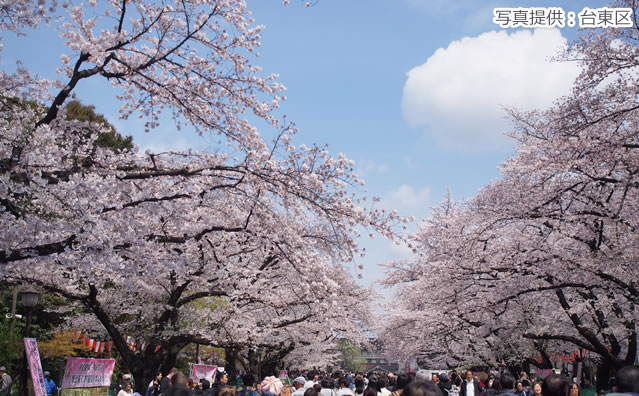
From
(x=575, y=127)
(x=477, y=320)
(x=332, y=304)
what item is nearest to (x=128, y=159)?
(x=332, y=304)

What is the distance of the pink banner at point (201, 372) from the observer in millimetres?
19087

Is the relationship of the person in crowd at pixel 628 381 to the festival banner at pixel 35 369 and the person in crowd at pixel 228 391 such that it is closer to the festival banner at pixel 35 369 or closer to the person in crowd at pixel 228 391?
the person in crowd at pixel 228 391

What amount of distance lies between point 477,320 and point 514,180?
9447 mm

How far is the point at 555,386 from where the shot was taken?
432 cm

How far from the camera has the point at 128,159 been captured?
10.6m

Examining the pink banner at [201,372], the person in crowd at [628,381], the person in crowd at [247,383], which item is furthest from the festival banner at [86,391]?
the person in crowd at [628,381]

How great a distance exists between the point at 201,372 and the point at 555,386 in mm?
17116

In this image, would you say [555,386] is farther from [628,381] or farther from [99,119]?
[99,119]

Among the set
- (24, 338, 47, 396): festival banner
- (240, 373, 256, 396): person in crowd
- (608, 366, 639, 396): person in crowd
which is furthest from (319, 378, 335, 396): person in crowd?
(24, 338, 47, 396): festival banner

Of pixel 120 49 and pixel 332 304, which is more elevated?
pixel 120 49

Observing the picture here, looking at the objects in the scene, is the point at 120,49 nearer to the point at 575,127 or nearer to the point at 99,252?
the point at 99,252

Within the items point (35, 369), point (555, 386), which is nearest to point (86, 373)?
point (35, 369)

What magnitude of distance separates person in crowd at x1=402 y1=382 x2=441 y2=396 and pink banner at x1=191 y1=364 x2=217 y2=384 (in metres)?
16.5

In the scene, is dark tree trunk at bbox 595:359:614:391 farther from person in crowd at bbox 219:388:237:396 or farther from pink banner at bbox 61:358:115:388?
person in crowd at bbox 219:388:237:396
